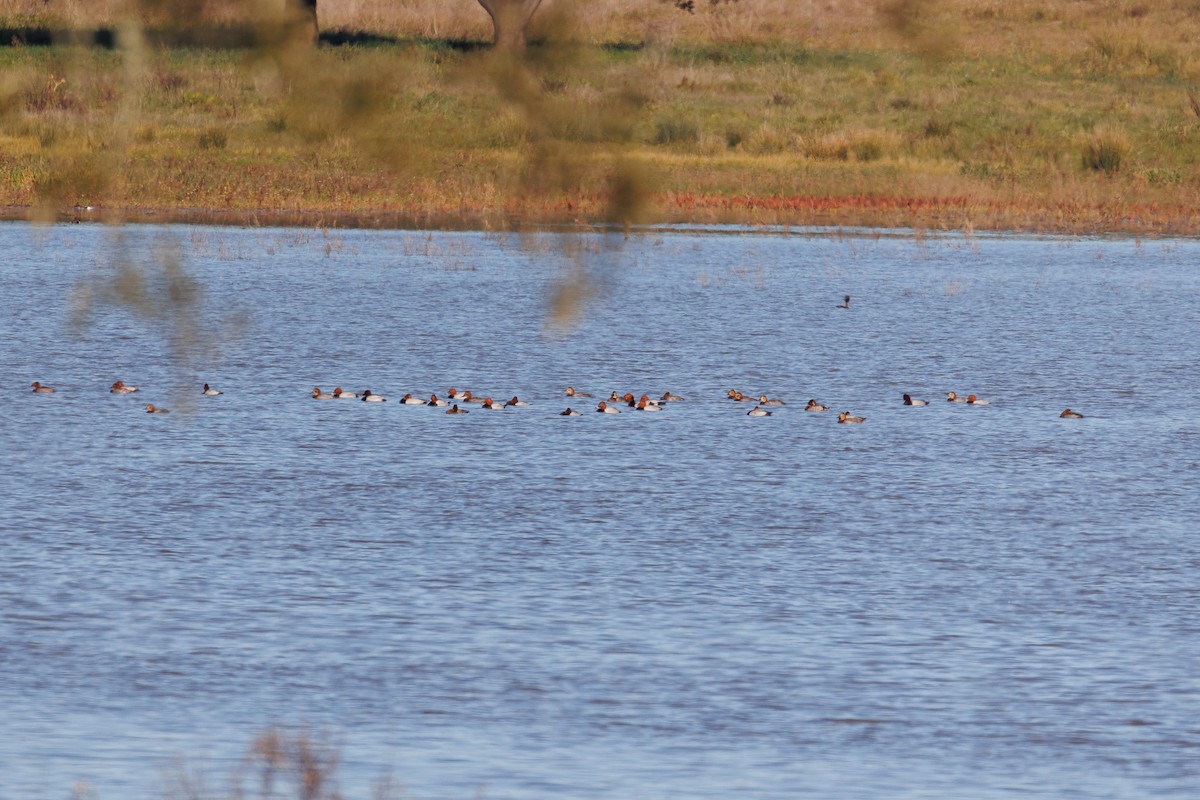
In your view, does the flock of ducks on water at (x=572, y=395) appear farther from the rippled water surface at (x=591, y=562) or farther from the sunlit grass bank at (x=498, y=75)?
the sunlit grass bank at (x=498, y=75)

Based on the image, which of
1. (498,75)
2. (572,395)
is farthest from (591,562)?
(498,75)

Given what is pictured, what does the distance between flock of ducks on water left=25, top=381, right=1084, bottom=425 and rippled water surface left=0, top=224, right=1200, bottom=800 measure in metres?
0.14

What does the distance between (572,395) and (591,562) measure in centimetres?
771

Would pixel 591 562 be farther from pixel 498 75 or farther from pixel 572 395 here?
pixel 498 75

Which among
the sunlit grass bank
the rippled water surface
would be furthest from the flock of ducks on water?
the sunlit grass bank

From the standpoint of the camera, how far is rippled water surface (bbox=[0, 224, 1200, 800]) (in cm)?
803

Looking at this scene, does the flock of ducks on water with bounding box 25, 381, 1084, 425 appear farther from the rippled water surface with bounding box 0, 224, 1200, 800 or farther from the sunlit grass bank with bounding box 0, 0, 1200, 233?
the sunlit grass bank with bounding box 0, 0, 1200, 233

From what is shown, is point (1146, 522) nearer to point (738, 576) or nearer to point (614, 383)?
point (738, 576)

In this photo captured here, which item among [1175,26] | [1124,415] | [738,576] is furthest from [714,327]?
[1175,26]

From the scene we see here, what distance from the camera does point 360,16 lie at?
154 inches

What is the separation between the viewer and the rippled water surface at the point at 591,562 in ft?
26.3

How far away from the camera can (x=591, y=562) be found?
1188cm

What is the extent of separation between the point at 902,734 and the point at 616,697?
3.95 ft

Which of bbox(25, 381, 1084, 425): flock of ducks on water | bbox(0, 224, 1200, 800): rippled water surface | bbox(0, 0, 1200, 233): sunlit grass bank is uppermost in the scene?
bbox(0, 0, 1200, 233): sunlit grass bank
